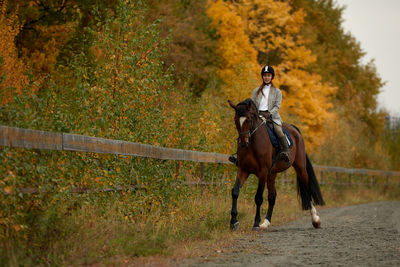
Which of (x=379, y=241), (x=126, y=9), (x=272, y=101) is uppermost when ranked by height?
(x=126, y=9)

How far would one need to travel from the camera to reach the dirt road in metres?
6.57

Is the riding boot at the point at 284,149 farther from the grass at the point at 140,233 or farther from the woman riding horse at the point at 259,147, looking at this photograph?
the grass at the point at 140,233

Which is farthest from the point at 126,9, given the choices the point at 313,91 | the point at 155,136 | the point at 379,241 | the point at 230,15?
the point at 313,91

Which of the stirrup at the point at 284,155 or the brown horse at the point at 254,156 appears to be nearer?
the brown horse at the point at 254,156

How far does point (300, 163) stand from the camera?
506 inches

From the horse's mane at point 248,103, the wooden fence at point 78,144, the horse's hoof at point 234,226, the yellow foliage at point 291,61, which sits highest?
the yellow foliage at point 291,61

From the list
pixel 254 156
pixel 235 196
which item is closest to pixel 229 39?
pixel 254 156

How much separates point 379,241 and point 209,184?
4.54 metres

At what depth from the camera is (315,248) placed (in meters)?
7.82

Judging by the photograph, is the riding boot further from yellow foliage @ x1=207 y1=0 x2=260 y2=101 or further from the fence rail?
yellow foliage @ x1=207 y1=0 x2=260 y2=101

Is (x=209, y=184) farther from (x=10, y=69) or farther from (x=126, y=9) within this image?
(x=10, y=69)

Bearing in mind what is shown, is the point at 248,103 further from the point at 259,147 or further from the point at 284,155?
the point at 284,155

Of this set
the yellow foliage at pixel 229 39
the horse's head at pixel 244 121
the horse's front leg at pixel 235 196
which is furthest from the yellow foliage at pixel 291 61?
the horse's head at pixel 244 121

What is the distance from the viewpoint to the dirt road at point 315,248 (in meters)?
6.57
